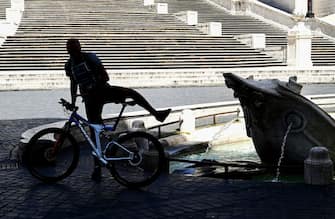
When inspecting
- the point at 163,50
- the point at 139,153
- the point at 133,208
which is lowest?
the point at 133,208

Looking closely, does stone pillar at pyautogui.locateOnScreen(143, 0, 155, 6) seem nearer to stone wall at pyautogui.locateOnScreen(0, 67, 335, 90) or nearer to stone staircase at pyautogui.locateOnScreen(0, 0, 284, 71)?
stone staircase at pyautogui.locateOnScreen(0, 0, 284, 71)

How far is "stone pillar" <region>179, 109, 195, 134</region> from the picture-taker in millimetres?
10930

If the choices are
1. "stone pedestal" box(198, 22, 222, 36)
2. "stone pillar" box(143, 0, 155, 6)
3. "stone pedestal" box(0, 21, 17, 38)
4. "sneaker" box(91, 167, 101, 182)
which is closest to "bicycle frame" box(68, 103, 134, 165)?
"sneaker" box(91, 167, 101, 182)

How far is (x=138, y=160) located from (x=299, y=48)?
21.5 meters

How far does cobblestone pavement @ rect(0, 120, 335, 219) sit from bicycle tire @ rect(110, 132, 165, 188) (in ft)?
0.36

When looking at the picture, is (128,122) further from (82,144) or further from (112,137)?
(112,137)

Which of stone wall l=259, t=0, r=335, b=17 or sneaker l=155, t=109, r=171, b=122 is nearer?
sneaker l=155, t=109, r=171, b=122

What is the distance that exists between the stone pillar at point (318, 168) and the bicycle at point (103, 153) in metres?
1.57

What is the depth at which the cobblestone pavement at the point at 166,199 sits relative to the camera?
18.1ft

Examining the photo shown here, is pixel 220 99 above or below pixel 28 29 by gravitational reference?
below

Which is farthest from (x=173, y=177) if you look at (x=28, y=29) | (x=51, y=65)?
(x=28, y=29)

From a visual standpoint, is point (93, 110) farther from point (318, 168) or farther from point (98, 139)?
point (318, 168)

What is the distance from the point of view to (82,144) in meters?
9.16

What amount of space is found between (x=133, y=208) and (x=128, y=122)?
4.63 m
